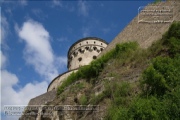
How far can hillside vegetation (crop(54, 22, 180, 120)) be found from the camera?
8047 mm

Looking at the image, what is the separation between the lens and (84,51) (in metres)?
31.8

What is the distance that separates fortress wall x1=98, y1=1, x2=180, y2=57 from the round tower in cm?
1345

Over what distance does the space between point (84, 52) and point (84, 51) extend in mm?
112

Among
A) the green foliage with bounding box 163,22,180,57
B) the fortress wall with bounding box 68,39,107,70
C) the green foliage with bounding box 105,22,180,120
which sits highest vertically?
the fortress wall with bounding box 68,39,107,70

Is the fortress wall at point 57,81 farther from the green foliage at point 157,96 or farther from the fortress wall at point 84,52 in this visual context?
the green foliage at point 157,96

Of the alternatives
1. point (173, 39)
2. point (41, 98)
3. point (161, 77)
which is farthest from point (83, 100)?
point (41, 98)

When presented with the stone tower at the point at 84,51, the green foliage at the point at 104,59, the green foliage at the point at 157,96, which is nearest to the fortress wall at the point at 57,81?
the stone tower at the point at 84,51

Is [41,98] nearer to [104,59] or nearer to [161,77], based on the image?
[104,59]

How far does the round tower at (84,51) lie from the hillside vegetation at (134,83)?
50.0ft

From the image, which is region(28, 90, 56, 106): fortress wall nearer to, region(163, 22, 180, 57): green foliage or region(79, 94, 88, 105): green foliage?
region(79, 94, 88, 105): green foliage

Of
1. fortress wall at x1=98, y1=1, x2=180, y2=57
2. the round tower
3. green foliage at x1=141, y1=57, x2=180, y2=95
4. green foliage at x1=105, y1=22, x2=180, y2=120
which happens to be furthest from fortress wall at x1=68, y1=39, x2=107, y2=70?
green foliage at x1=141, y1=57, x2=180, y2=95

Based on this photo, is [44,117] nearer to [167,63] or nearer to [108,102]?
[108,102]

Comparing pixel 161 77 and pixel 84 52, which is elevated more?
pixel 84 52

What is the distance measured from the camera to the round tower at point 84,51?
3152cm
